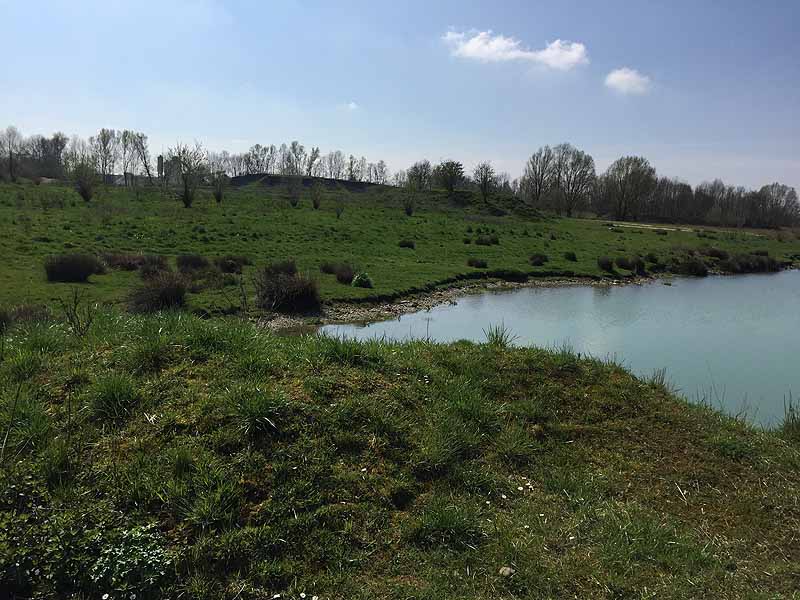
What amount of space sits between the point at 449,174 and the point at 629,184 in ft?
107

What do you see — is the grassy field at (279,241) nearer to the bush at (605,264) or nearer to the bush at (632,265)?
the bush at (605,264)

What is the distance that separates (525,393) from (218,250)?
22.6 meters

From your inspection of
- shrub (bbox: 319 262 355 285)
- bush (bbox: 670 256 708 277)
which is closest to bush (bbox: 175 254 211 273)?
shrub (bbox: 319 262 355 285)

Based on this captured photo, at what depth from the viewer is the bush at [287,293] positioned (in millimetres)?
17422

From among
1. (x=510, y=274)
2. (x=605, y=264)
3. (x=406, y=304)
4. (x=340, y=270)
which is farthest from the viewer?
(x=605, y=264)

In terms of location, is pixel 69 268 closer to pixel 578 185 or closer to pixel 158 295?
pixel 158 295

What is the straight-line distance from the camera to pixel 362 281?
2158cm

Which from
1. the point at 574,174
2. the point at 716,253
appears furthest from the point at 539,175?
the point at 716,253

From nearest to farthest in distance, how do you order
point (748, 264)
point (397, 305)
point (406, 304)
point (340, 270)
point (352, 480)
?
point (352, 480), point (397, 305), point (406, 304), point (340, 270), point (748, 264)

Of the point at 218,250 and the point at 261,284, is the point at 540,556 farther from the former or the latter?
the point at 218,250

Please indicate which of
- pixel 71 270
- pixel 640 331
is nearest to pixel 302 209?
pixel 71 270

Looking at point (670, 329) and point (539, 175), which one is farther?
point (539, 175)

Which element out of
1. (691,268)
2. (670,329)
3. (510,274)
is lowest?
(670,329)

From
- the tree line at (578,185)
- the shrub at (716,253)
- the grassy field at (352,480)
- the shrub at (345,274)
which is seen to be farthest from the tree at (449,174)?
the grassy field at (352,480)
